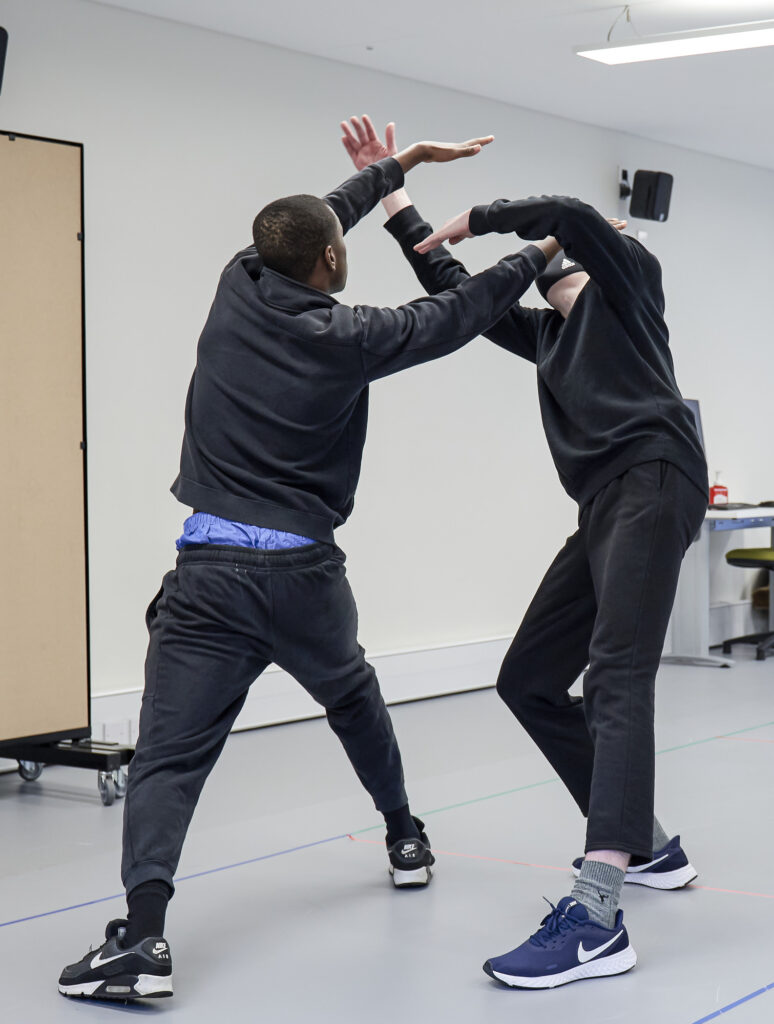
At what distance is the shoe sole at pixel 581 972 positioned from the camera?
2.29 meters

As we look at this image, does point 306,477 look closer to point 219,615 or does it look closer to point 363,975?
point 219,615

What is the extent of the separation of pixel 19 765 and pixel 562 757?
215cm

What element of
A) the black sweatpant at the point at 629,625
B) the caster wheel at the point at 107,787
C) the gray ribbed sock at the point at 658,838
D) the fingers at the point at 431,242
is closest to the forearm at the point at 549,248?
the fingers at the point at 431,242

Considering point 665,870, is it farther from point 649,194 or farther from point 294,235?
point 649,194

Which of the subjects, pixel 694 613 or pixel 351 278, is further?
pixel 694 613

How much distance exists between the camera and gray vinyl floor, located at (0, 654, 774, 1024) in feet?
7.37

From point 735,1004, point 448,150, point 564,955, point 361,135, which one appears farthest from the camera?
point 361,135

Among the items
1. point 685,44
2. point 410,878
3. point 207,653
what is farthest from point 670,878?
point 685,44

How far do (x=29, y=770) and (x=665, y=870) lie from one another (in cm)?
220

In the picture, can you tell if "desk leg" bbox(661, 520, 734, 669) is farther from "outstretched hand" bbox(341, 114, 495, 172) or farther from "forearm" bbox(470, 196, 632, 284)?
"forearm" bbox(470, 196, 632, 284)

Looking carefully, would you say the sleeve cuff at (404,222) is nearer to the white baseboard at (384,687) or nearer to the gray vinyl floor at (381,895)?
the gray vinyl floor at (381,895)

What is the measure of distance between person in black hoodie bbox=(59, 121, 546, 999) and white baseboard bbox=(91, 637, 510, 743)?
7.37 feet

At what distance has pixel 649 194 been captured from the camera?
6758mm

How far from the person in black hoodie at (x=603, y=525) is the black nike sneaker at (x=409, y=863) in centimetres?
43
